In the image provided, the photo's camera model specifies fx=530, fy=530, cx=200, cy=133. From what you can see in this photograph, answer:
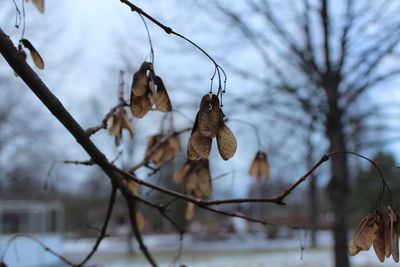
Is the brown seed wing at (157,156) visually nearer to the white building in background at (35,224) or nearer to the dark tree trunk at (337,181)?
the dark tree trunk at (337,181)

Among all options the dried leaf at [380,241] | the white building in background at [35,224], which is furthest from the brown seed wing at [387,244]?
the white building in background at [35,224]

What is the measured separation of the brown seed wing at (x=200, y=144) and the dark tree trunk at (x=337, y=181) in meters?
7.19

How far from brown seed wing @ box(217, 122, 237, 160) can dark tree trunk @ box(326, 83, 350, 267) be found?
717 cm

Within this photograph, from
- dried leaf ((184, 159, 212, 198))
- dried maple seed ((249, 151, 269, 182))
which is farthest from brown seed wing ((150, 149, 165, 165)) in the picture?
dried maple seed ((249, 151, 269, 182))

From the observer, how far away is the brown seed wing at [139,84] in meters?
1.11

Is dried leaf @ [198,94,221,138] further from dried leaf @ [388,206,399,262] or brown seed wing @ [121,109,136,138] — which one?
brown seed wing @ [121,109,136,138]

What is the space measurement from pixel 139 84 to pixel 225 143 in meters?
0.25

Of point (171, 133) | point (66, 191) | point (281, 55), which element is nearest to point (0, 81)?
point (281, 55)

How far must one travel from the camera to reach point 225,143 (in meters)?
0.97

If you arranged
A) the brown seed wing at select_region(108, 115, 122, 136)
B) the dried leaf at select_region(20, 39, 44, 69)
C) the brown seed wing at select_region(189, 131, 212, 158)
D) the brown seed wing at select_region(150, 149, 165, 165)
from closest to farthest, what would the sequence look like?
the brown seed wing at select_region(189, 131, 212, 158) < the dried leaf at select_region(20, 39, 44, 69) < the brown seed wing at select_region(108, 115, 122, 136) < the brown seed wing at select_region(150, 149, 165, 165)

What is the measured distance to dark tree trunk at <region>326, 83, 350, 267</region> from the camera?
26.1ft

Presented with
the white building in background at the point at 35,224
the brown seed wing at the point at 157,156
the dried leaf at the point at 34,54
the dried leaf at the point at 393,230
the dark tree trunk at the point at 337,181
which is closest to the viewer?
the dried leaf at the point at 393,230

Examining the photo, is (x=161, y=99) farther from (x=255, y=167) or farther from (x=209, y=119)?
(x=255, y=167)

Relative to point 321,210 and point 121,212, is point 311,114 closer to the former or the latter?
point 121,212
